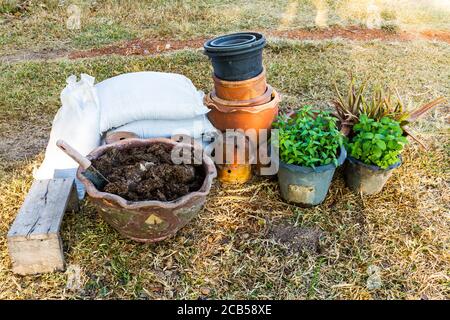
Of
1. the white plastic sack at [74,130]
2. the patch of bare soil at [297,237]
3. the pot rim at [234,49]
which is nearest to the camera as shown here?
the patch of bare soil at [297,237]

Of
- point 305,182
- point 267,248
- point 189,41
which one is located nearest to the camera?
point 267,248

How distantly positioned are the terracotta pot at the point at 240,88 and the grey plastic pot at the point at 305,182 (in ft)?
1.78

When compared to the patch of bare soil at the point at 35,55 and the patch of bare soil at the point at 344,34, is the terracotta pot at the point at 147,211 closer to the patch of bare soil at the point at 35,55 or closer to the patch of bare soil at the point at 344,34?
the patch of bare soil at the point at 35,55

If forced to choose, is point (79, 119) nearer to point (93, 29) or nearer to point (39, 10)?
point (93, 29)

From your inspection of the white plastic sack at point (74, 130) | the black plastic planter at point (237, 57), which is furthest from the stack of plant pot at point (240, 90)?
the white plastic sack at point (74, 130)

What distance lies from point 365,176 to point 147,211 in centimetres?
148

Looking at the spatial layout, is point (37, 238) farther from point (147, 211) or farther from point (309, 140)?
point (309, 140)

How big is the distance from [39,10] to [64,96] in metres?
4.95

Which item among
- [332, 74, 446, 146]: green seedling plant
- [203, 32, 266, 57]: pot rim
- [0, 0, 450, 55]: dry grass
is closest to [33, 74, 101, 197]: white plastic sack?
[203, 32, 266, 57]: pot rim

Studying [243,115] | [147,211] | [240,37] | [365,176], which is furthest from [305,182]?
[240,37]

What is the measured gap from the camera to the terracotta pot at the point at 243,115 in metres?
2.75

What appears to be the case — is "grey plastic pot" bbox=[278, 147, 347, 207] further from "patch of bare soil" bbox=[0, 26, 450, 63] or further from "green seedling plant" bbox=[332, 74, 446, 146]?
"patch of bare soil" bbox=[0, 26, 450, 63]

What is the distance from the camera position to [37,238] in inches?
84.6

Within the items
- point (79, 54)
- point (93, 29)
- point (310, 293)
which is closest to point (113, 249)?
point (310, 293)
